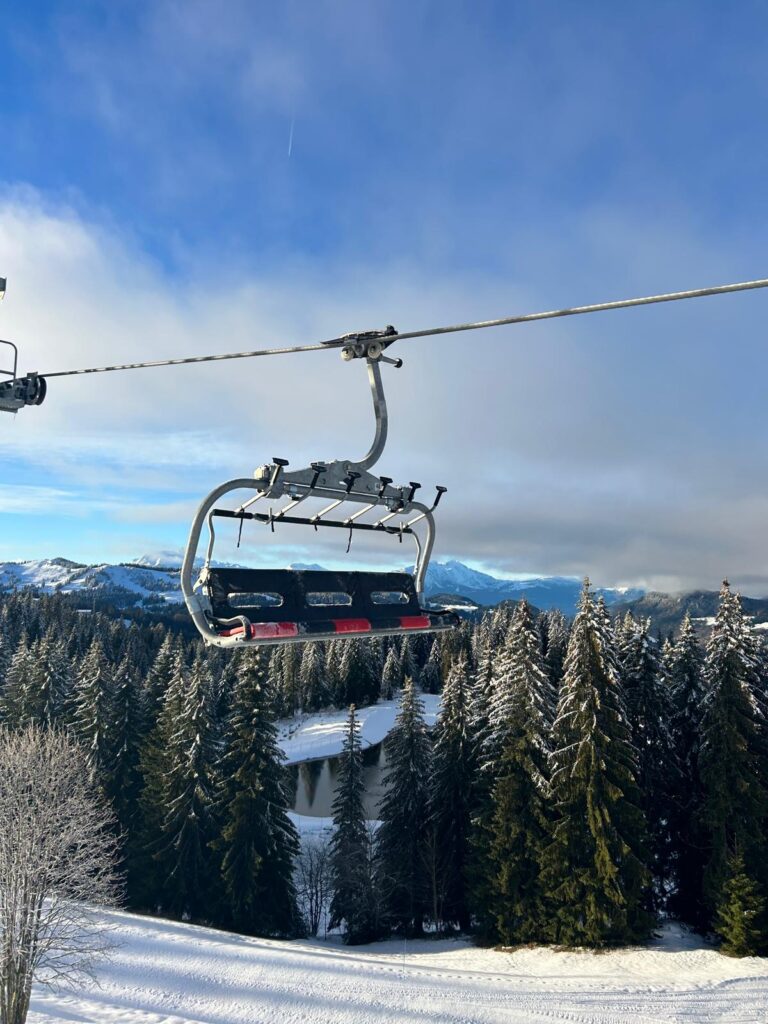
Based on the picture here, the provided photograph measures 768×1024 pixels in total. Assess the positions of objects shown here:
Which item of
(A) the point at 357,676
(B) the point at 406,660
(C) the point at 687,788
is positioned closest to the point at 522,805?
(C) the point at 687,788

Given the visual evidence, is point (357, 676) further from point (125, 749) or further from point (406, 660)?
point (125, 749)

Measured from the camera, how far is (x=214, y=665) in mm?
98750

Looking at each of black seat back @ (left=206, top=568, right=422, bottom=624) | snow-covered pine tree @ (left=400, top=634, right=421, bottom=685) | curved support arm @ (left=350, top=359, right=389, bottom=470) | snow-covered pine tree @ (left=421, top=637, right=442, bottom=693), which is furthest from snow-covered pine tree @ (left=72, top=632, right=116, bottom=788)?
snow-covered pine tree @ (left=421, top=637, right=442, bottom=693)

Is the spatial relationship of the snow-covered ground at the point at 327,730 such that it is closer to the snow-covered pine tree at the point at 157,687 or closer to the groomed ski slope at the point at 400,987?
the snow-covered pine tree at the point at 157,687

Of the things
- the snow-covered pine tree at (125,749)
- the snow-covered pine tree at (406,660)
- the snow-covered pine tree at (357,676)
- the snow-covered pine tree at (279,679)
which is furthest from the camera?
the snow-covered pine tree at (406,660)

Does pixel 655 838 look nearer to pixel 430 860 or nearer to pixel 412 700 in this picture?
pixel 430 860

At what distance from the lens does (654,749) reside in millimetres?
A: 28531

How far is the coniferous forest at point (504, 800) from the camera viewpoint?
2439cm

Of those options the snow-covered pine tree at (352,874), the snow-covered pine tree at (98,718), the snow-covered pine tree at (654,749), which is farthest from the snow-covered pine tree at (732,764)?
the snow-covered pine tree at (98,718)

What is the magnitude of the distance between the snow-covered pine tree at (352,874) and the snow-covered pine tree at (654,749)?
12.8 meters

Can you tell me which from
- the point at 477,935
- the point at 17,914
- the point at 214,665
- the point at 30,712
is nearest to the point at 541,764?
the point at 477,935

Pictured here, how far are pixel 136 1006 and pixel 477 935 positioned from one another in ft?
45.6

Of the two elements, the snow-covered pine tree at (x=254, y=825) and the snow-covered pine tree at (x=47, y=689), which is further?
the snow-covered pine tree at (x=47, y=689)

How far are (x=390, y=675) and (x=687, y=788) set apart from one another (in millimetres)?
65890
